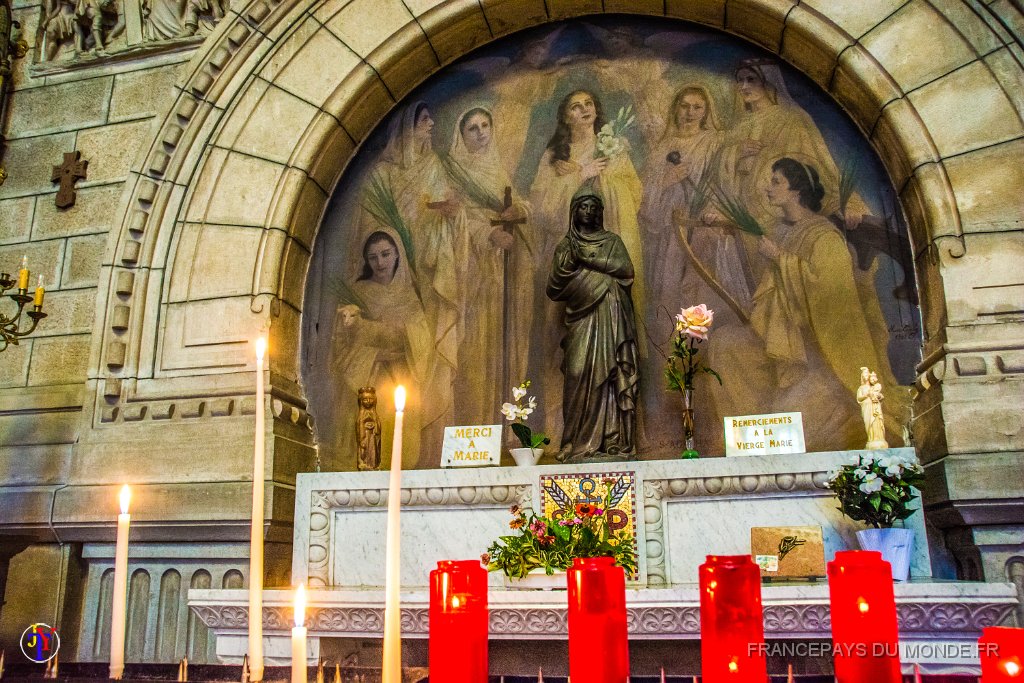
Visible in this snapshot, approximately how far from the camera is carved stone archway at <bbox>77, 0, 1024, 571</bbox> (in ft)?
15.9

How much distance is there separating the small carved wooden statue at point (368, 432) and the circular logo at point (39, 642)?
2.16 metres

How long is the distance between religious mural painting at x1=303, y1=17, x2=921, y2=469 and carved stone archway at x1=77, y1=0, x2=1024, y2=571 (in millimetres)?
228

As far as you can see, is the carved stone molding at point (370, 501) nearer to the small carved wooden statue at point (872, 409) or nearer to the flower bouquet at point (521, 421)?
the flower bouquet at point (521, 421)

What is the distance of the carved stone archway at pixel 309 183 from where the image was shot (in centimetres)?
484

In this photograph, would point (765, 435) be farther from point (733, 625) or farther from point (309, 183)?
point (733, 625)

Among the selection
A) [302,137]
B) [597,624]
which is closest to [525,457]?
[302,137]

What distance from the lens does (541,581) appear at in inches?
170

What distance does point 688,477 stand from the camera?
15.6ft

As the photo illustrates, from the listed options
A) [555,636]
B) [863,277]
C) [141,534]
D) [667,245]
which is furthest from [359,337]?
[863,277]

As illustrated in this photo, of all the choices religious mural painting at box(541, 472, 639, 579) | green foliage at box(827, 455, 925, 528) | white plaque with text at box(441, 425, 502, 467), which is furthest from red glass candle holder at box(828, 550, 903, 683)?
white plaque with text at box(441, 425, 502, 467)

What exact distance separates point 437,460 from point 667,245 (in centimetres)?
224

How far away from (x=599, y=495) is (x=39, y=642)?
3656mm

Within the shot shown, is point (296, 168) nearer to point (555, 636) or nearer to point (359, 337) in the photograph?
point (359, 337)

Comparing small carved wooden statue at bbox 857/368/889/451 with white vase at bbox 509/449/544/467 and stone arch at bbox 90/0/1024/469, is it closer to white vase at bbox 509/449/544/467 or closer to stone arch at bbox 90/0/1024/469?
stone arch at bbox 90/0/1024/469
